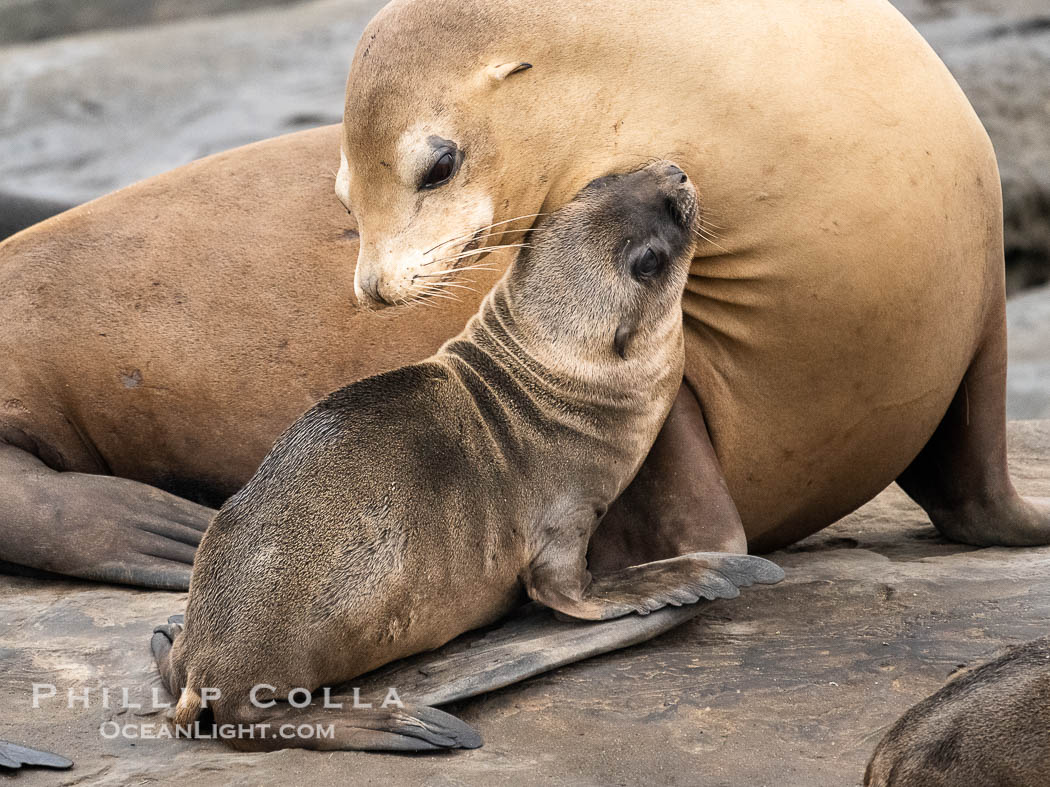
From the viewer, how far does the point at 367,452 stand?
9.39 feet

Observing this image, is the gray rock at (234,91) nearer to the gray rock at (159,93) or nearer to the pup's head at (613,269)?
the gray rock at (159,93)

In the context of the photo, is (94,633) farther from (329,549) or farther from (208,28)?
(208,28)

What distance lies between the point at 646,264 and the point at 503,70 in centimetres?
53

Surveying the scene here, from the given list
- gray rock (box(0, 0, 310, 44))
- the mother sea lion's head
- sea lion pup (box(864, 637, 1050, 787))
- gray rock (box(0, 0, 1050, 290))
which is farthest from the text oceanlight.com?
gray rock (box(0, 0, 310, 44))

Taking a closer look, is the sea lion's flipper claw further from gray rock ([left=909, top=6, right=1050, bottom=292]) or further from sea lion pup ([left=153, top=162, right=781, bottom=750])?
gray rock ([left=909, top=6, right=1050, bottom=292])

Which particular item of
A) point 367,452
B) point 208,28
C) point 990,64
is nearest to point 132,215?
point 367,452

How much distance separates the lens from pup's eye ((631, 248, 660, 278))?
3186mm

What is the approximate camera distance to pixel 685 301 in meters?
3.51

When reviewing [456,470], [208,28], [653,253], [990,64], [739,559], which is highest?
[208,28]

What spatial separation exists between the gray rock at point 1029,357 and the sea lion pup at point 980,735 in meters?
5.23

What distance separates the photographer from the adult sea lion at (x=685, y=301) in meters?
3.19

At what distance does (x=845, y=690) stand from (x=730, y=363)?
930 mm

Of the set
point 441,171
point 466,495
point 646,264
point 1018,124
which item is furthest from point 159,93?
point 466,495

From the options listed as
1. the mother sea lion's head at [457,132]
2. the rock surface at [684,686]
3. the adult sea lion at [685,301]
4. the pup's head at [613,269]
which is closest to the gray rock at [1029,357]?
the adult sea lion at [685,301]
